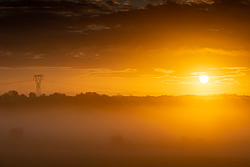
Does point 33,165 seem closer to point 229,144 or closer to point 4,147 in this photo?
point 4,147

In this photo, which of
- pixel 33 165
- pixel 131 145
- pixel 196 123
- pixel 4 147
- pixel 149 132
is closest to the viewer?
pixel 33 165

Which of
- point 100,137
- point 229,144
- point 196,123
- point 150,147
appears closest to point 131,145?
point 150,147

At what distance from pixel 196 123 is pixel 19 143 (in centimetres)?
9612

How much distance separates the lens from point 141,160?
104 m

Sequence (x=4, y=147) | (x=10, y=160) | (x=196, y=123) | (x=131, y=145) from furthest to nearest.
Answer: (x=196, y=123)
(x=131, y=145)
(x=4, y=147)
(x=10, y=160)

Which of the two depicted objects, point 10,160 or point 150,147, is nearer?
point 10,160

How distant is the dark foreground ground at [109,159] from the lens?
9638 centimetres

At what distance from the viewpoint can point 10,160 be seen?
99.3m

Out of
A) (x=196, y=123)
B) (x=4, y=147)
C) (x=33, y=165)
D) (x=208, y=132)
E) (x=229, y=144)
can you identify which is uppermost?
(x=196, y=123)

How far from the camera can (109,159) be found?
104125 millimetres

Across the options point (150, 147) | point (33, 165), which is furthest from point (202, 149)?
point (33, 165)

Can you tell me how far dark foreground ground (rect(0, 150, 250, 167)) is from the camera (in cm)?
9638

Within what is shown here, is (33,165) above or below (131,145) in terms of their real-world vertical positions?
below

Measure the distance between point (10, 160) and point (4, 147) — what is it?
25.7 m
